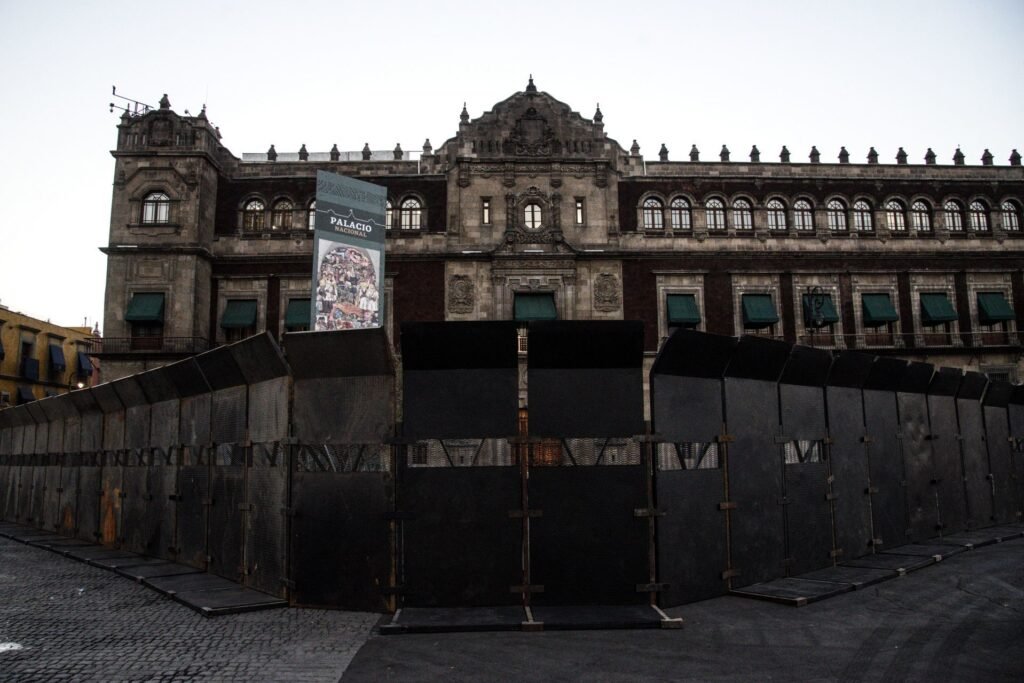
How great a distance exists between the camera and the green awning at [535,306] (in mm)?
37312

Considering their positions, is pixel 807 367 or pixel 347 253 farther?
pixel 347 253

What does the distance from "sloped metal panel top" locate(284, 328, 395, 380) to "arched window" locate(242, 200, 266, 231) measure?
31.8 metres

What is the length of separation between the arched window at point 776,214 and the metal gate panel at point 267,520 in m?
35.2

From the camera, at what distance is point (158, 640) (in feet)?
26.2

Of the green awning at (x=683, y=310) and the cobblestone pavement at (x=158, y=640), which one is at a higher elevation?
the green awning at (x=683, y=310)

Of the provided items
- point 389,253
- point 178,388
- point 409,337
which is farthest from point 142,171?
point 409,337

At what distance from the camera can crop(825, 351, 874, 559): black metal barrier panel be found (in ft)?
39.6

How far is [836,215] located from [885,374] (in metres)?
30.0

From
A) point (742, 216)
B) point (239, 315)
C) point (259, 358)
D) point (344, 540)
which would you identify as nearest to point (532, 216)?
point (742, 216)

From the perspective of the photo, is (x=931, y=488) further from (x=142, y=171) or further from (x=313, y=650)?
(x=142, y=171)

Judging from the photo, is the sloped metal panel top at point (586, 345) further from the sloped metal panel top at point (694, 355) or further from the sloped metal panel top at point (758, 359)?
the sloped metal panel top at point (758, 359)

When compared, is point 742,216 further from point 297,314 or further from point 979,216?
point 297,314

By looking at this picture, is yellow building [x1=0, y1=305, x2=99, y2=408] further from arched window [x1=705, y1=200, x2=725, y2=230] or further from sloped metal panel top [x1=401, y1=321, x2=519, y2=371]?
sloped metal panel top [x1=401, y1=321, x2=519, y2=371]

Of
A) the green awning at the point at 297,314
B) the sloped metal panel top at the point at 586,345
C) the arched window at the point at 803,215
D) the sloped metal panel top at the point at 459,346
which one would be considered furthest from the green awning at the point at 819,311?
the sloped metal panel top at the point at 459,346
